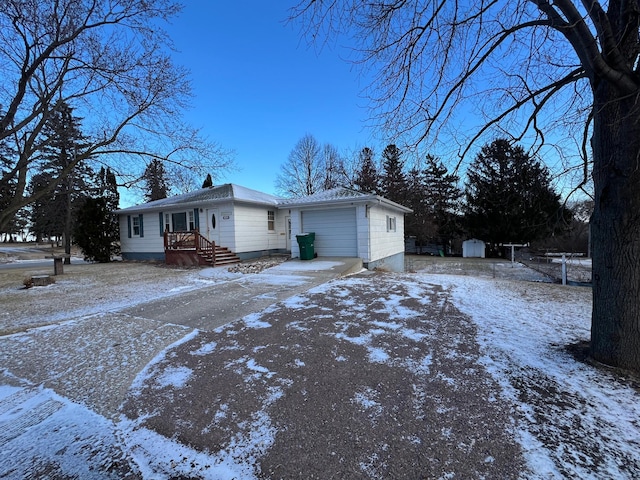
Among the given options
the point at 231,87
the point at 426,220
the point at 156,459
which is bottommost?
the point at 156,459

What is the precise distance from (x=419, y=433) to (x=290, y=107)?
13663mm

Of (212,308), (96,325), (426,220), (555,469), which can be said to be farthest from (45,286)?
(426,220)

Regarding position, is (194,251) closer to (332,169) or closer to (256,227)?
(256,227)

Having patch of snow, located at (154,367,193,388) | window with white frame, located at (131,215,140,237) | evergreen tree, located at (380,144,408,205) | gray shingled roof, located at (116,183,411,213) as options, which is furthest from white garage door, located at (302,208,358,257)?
evergreen tree, located at (380,144,408,205)

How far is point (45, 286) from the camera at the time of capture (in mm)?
8375

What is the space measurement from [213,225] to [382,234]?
7662mm

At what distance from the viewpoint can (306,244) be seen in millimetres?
10883

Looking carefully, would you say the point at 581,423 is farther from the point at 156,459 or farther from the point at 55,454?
the point at 55,454

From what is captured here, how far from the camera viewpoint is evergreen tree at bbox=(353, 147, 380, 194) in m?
27.1

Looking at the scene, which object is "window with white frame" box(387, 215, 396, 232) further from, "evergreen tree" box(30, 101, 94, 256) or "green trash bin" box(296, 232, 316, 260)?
"evergreen tree" box(30, 101, 94, 256)

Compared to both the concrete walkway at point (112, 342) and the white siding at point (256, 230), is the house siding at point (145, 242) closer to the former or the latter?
the white siding at point (256, 230)

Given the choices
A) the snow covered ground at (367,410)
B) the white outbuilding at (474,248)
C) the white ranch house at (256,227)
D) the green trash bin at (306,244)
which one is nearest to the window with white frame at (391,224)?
the white ranch house at (256,227)

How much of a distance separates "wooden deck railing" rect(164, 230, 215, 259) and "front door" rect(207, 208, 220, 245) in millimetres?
515

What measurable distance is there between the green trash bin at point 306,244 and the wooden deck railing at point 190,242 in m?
3.79
